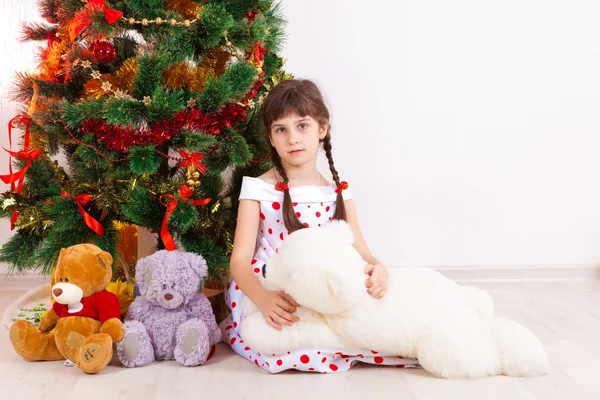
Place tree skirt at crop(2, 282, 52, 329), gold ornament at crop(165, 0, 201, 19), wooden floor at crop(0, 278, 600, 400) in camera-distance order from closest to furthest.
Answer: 1. wooden floor at crop(0, 278, 600, 400)
2. gold ornament at crop(165, 0, 201, 19)
3. tree skirt at crop(2, 282, 52, 329)

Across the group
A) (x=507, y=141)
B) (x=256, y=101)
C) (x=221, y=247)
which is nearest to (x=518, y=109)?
(x=507, y=141)

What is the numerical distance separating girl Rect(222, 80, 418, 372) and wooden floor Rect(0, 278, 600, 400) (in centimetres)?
6

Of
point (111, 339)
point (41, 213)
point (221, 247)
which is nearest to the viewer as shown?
point (111, 339)

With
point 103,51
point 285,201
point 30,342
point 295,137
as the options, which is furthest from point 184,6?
point 30,342

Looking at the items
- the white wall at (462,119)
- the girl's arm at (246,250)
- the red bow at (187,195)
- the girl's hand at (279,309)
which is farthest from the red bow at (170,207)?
the white wall at (462,119)

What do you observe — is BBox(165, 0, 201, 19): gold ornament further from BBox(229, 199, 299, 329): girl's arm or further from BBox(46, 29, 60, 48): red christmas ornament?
BBox(229, 199, 299, 329): girl's arm

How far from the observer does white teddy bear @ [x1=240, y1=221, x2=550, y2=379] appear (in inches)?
54.7

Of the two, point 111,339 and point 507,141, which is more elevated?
point 507,141

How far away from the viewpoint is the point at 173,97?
1.56 meters

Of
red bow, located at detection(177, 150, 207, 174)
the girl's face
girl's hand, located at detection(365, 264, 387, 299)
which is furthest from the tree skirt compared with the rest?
girl's hand, located at detection(365, 264, 387, 299)

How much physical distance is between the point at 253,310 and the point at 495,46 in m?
1.39

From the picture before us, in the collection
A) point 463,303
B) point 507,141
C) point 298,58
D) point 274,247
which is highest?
point 298,58

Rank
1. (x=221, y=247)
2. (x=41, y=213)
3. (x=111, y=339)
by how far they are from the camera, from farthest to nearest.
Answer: (x=221, y=247)
(x=41, y=213)
(x=111, y=339)

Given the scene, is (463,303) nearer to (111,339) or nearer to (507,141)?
(111,339)
